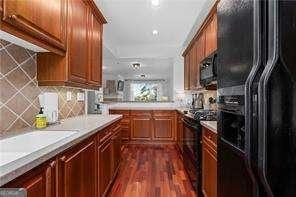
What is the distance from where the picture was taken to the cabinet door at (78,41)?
8.05 ft

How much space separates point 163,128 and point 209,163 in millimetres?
3569

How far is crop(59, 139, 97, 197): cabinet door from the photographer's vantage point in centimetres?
148

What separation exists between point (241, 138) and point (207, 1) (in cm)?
250

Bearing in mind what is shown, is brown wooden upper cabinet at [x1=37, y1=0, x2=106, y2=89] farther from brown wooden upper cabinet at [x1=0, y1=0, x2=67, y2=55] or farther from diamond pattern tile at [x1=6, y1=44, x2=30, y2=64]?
diamond pattern tile at [x1=6, y1=44, x2=30, y2=64]

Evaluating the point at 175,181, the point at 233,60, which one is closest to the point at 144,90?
the point at 175,181

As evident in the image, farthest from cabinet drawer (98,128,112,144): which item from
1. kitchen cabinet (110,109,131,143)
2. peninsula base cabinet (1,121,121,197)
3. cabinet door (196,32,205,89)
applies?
kitchen cabinet (110,109,131,143)

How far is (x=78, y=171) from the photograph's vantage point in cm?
177

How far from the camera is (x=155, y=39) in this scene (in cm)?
575

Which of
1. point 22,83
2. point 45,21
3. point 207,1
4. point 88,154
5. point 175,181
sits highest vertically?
point 207,1

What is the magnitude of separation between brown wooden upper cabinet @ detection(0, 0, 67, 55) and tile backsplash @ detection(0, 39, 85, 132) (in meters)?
0.23

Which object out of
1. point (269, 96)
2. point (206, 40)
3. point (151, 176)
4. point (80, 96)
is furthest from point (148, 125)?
point (269, 96)

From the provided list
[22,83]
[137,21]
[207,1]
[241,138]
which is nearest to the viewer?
[241,138]

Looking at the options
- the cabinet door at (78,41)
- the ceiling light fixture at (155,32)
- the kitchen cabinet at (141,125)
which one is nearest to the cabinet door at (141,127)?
the kitchen cabinet at (141,125)

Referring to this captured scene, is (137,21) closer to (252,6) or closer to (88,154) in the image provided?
(88,154)
